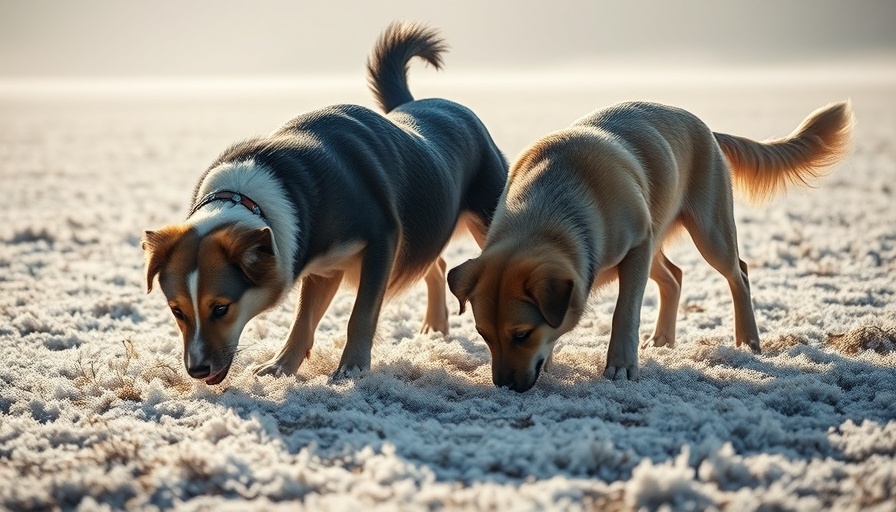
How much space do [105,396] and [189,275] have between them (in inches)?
27.4

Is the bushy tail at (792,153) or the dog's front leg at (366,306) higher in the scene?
the bushy tail at (792,153)

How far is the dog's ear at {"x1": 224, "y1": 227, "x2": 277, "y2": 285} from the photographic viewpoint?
4270 millimetres

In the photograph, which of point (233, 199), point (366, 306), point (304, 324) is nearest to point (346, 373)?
point (366, 306)

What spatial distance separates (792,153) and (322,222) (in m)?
3.06

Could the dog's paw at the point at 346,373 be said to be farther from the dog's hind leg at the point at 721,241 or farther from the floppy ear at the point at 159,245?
the dog's hind leg at the point at 721,241

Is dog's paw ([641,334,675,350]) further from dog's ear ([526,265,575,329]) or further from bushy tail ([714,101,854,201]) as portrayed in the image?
dog's ear ([526,265,575,329])

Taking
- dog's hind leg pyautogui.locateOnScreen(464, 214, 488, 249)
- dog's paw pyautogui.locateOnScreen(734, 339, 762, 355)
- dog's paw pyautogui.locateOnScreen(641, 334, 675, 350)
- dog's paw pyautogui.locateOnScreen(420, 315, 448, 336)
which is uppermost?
dog's hind leg pyautogui.locateOnScreen(464, 214, 488, 249)

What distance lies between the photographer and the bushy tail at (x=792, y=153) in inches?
236

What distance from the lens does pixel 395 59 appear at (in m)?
6.43

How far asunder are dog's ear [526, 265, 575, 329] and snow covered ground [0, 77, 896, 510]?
385 mm

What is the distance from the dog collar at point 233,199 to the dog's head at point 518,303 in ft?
3.06

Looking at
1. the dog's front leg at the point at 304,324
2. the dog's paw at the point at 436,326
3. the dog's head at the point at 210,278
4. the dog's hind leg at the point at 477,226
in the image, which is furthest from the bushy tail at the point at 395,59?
the dog's head at the point at 210,278

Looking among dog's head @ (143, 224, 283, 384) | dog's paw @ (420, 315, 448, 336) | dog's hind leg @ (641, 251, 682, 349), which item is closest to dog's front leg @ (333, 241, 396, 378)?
dog's head @ (143, 224, 283, 384)

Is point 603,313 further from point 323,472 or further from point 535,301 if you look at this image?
point 323,472
